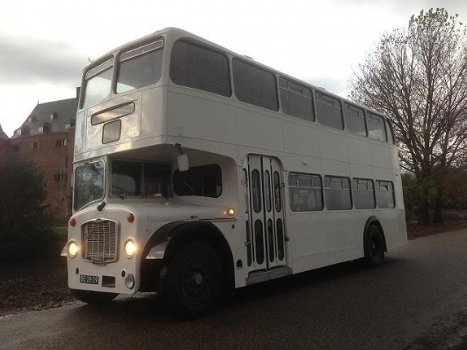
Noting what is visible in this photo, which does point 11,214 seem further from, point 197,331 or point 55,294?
point 197,331

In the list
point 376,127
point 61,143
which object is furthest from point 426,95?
point 61,143

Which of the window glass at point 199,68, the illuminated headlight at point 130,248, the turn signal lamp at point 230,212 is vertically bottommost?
the illuminated headlight at point 130,248

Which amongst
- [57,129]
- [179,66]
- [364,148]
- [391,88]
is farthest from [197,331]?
[57,129]

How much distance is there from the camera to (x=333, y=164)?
36.0 feet

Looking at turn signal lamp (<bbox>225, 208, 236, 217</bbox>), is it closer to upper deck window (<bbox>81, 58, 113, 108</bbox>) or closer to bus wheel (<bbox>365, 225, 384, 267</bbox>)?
upper deck window (<bbox>81, 58, 113, 108</bbox>)

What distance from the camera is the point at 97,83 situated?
8414 millimetres

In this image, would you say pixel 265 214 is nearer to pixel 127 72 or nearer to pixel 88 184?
pixel 88 184

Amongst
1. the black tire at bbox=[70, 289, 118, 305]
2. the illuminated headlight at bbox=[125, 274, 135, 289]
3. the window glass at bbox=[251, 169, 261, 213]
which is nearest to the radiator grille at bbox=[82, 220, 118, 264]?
the illuminated headlight at bbox=[125, 274, 135, 289]

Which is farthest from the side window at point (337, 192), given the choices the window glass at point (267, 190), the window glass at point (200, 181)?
the window glass at point (200, 181)

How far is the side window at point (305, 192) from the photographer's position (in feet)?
30.8

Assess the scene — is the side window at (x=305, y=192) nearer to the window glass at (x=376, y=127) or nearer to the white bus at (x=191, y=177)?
the white bus at (x=191, y=177)

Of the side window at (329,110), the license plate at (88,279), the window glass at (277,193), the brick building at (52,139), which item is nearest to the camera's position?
the license plate at (88,279)

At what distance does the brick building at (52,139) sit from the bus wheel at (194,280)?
5847 cm

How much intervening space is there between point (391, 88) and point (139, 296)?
25201mm
